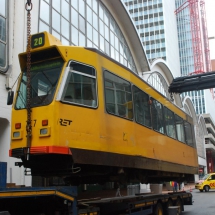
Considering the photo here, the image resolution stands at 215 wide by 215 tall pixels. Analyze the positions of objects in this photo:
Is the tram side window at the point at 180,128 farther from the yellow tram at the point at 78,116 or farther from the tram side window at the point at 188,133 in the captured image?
the yellow tram at the point at 78,116

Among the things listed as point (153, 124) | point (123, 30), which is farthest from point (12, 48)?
point (123, 30)

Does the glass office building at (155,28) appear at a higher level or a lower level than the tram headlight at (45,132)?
higher

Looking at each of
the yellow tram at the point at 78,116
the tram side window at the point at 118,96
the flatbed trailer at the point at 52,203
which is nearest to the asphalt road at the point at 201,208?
the flatbed trailer at the point at 52,203

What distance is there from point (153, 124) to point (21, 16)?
7.81 meters

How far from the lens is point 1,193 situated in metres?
4.72

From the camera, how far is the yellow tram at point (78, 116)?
20.4 ft

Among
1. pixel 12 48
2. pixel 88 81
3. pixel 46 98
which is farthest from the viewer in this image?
pixel 12 48

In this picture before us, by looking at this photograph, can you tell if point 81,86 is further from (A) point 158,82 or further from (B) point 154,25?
(B) point 154,25

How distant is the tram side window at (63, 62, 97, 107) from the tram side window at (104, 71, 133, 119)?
0.51 metres

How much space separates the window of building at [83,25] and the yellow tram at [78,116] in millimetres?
8915

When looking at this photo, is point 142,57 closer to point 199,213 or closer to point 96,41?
point 96,41

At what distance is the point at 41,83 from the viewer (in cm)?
680

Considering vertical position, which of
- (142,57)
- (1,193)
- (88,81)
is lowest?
(1,193)

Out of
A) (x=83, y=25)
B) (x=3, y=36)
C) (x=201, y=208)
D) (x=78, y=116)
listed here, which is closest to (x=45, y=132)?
(x=78, y=116)
